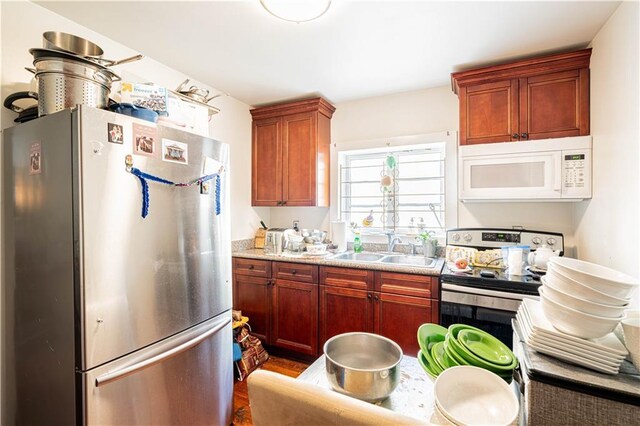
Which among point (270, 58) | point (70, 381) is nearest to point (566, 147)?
point (270, 58)

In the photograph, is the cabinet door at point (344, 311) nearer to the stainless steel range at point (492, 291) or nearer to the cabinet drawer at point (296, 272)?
the cabinet drawer at point (296, 272)

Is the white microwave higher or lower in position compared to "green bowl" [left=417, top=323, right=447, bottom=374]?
higher

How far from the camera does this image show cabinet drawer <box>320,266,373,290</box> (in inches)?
88.7

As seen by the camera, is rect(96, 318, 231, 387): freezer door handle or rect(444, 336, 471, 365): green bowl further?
rect(96, 318, 231, 387): freezer door handle

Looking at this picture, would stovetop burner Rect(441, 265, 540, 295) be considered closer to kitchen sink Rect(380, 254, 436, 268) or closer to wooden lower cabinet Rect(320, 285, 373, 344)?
kitchen sink Rect(380, 254, 436, 268)

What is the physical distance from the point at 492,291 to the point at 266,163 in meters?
2.32

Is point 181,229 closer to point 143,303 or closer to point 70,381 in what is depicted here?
point 143,303

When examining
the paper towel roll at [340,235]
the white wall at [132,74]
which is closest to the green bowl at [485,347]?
the paper towel roll at [340,235]

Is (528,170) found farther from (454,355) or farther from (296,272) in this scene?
(296,272)

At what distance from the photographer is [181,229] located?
4.83 feet

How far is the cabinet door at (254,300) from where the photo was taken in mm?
2613

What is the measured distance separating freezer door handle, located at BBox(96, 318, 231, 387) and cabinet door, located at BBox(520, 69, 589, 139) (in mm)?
2430

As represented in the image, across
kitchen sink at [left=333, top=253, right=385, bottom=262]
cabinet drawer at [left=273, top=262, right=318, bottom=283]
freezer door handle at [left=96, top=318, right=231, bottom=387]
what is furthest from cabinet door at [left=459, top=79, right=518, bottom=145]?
freezer door handle at [left=96, top=318, right=231, bottom=387]

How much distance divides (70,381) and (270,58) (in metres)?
2.15
